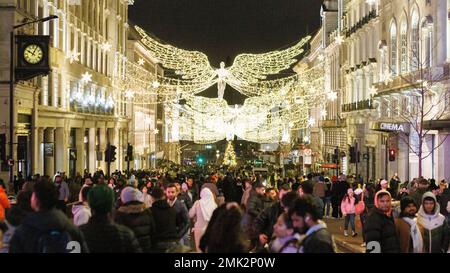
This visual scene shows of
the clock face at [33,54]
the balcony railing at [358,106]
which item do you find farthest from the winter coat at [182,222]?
the balcony railing at [358,106]

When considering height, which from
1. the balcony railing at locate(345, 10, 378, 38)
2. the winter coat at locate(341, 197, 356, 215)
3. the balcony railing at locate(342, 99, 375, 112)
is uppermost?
the balcony railing at locate(345, 10, 378, 38)

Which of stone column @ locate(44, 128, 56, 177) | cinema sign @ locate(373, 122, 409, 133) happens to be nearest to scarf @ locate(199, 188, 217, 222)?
cinema sign @ locate(373, 122, 409, 133)

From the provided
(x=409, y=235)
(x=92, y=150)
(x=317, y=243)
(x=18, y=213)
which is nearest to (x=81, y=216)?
(x=18, y=213)

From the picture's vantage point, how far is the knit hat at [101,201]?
8.30 m

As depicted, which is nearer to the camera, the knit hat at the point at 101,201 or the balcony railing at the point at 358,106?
the knit hat at the point at 101,201

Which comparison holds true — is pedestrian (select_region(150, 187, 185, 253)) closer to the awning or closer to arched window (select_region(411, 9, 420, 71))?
the awning

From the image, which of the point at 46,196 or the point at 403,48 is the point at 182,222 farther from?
the point at 403,48

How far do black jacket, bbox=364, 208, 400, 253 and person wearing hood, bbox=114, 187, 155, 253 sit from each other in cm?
264

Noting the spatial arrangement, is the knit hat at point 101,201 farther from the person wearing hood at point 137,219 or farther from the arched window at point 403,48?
the arched window at point 403,48

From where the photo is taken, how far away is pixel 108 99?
6519 centimetres

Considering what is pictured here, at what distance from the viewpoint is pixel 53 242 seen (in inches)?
301

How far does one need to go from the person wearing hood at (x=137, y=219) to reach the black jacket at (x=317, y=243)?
297 centimetres

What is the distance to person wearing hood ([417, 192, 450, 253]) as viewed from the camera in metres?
11.0
